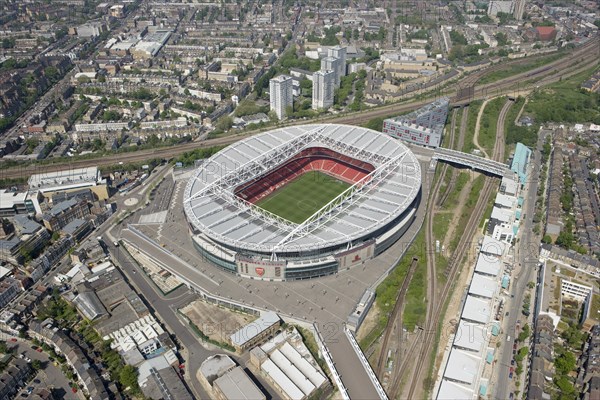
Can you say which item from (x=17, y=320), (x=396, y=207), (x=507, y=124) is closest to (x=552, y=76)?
(x=507, y=124)

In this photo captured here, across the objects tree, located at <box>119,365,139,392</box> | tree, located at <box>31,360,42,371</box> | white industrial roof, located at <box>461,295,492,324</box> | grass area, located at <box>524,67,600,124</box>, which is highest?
grass area, located at <box>524,67,600,124</box>

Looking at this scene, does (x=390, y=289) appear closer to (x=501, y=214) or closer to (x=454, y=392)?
(x=454, y=392)

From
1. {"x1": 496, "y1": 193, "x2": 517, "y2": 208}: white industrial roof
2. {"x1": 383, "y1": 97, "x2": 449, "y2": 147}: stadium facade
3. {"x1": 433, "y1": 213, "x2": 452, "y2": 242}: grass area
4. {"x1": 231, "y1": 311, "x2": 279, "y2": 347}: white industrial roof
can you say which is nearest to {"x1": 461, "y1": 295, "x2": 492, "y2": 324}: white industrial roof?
{"x1": 433, "y1": 213, "x2": 452, "y2": 242}: grass area

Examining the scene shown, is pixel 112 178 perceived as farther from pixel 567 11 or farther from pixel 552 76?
pixel 567 11

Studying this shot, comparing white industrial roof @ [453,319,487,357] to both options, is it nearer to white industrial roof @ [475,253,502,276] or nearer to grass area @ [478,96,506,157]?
white industrial roof @ [475,253,502,276]

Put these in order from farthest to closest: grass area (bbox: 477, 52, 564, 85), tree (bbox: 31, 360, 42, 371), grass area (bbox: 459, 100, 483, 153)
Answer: grass area (bbox: 477, 52, 564, 85) → grass area (bbox: 459, 100, 483, 153) → tree (bbox: 31, 360, 42, 371)

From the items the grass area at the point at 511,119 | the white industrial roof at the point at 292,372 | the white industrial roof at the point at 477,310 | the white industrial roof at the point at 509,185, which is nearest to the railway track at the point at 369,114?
the grass area at the point at 511,119

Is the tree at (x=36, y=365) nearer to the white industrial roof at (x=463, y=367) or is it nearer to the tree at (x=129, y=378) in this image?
the tree at (x=129, y=378)
